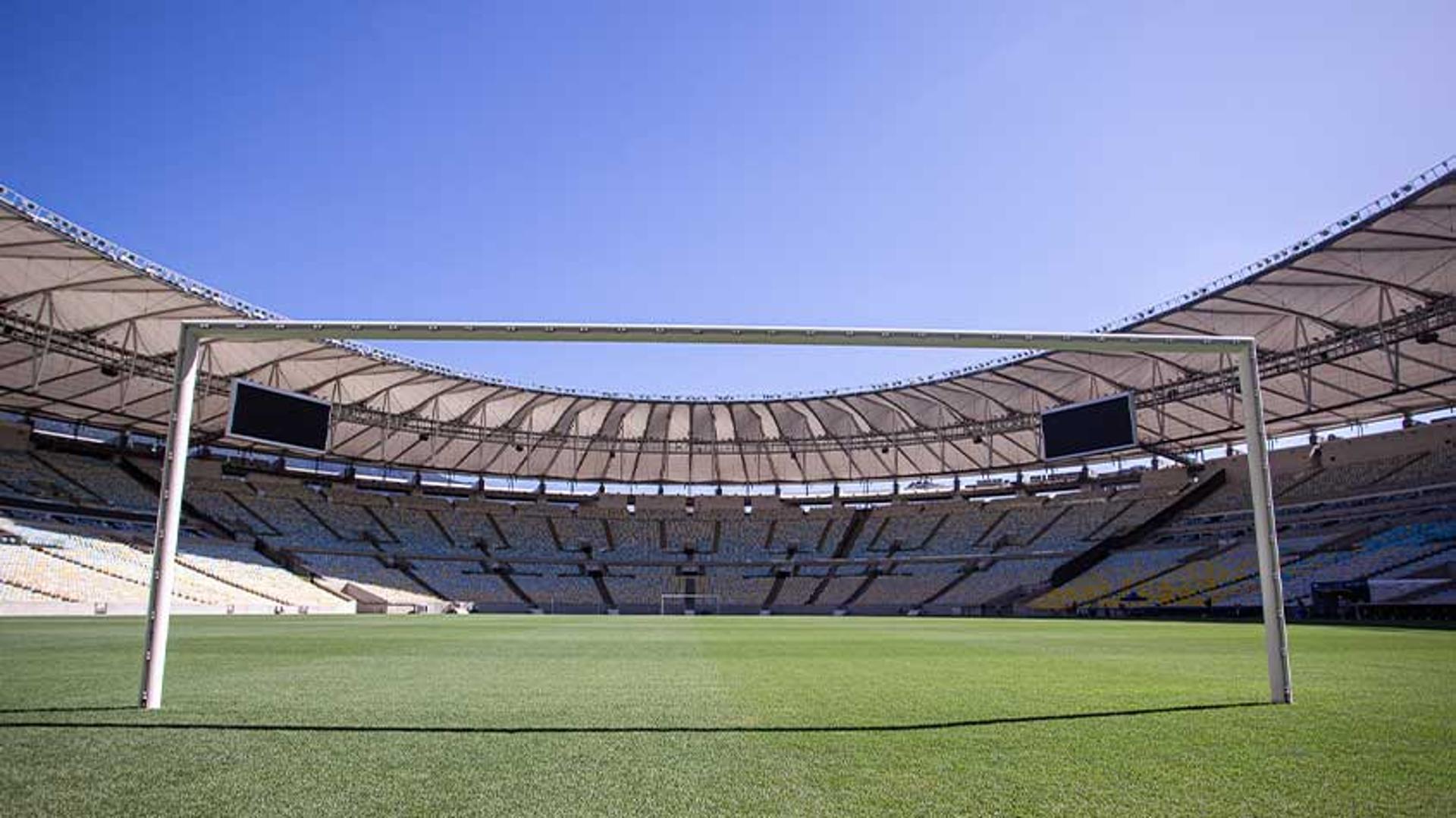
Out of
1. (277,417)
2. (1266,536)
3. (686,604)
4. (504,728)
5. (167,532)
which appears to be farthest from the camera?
(686,604)

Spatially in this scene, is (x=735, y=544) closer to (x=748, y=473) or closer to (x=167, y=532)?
(x=748, y=473)

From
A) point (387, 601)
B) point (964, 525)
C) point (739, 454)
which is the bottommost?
point (387, 601)

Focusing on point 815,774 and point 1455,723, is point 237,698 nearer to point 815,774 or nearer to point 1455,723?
point 815,774

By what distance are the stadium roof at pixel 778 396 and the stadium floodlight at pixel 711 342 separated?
19.7 m

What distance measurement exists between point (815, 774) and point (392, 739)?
2675 millimetres

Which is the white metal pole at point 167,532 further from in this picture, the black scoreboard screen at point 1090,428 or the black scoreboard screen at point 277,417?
the black scoreboard screen at point 1090,428

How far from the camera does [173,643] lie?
14141 millimetres

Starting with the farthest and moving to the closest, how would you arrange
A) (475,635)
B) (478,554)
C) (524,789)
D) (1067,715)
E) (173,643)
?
(478,554) < (475,635) < (173,643) < (1067,715) < (524,789)

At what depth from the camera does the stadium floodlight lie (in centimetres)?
661

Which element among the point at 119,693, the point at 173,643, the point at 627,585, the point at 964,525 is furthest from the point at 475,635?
the point at 964,525

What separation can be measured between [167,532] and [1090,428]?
116 ft

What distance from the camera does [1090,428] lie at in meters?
35.9

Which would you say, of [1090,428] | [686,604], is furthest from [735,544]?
[1090,428]

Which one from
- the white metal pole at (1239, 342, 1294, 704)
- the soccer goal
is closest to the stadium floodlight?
the white metal pole at (1239, 342, 1294, 704)
